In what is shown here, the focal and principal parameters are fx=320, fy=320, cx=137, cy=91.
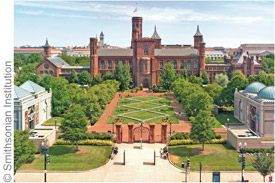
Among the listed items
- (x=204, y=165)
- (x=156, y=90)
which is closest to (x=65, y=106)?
(x=204, y=165)

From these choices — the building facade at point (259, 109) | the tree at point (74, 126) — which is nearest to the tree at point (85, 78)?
the building facade at point (259, 109)

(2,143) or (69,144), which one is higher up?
(2,143)

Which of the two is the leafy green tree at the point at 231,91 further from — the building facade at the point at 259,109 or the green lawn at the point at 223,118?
the building facade at the point at 259,109

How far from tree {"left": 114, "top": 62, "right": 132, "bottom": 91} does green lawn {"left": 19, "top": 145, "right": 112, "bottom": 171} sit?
187 ft

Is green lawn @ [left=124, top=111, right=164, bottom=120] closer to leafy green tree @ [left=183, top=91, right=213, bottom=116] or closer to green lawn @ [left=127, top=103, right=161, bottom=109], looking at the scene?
green lawn @ [left=127, top=103, right=161, bottom=109]

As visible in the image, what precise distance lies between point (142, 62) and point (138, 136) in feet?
194

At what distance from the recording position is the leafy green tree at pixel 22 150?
1100 inches

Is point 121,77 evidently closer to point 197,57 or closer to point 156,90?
point 156,90

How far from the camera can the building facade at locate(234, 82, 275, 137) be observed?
143 feet

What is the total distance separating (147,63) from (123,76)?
10.1m

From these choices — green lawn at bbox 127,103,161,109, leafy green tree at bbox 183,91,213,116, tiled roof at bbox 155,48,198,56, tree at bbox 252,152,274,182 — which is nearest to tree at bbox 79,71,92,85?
tiled roof at bbox 155,48,198,56

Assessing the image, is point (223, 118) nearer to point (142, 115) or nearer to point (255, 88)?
point (255, 88)

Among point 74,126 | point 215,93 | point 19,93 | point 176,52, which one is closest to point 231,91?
point 215,93

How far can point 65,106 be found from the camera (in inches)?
2406
